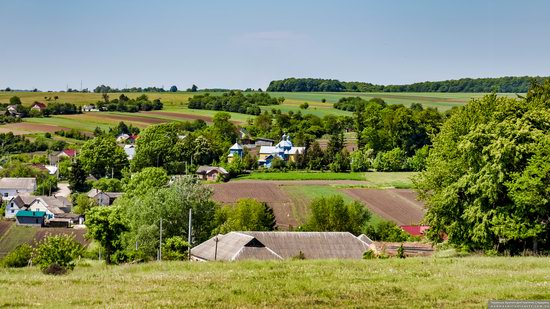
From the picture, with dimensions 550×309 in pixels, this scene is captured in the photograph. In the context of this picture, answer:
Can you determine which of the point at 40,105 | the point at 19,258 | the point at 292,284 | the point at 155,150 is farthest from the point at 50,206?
the point at 40,105

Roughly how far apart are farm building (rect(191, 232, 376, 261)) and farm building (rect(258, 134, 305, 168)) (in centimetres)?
6608

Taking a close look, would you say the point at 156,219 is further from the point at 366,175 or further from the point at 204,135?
the point at 204,135

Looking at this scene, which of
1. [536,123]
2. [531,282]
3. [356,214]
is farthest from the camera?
[356,214]

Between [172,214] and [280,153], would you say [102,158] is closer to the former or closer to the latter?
[280,153]

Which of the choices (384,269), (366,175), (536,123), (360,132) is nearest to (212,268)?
(384,269)

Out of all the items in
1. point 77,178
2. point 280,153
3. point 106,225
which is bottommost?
point 77,178

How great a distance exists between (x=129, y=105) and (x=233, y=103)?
25680 mm

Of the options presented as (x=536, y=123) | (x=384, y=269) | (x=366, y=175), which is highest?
(x=536, y=123)

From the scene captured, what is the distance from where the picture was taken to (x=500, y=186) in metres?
33.6

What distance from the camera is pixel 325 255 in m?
→ 47.0

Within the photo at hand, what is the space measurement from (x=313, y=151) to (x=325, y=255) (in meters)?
66.1

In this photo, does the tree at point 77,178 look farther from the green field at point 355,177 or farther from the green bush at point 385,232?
the green bush at point 385,232

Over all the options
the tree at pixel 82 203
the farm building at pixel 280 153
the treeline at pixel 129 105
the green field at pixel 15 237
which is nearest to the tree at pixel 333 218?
the green field at pixel 15 237

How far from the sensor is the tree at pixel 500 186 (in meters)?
32.7
